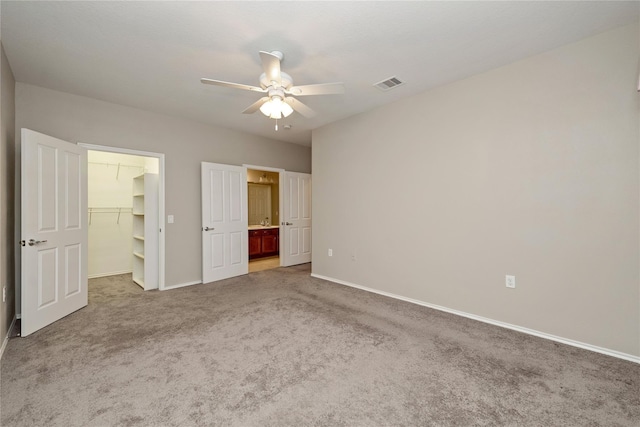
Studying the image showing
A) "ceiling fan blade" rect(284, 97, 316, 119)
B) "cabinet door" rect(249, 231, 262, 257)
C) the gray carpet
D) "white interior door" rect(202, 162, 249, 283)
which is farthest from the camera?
"cabinet door" rect(249, 231, 262, 257)

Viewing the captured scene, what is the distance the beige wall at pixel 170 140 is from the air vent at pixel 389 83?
284cm

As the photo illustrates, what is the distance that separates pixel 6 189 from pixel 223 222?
2521 mm

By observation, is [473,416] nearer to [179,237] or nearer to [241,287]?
[241,287]

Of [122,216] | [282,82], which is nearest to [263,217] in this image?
[122,216]

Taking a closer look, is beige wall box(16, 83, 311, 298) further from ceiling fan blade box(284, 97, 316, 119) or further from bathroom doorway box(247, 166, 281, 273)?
ceiling fan blade box(284, 97, 316, 119)

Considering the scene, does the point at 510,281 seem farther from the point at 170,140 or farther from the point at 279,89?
the point at 170,140

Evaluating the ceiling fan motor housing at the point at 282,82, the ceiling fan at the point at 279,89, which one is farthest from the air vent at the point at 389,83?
the ceiling fan motor housing at the point at 282,82

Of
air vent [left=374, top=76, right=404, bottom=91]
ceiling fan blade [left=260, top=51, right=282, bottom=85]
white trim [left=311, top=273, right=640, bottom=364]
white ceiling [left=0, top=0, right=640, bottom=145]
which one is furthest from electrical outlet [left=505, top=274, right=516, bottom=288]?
ceiling fan blade [left=260, top=51, right=282, bottom=85]

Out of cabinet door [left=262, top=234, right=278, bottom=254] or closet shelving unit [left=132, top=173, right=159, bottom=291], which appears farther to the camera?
cabinet door [left=262, top=234, right=278, bottom=254]

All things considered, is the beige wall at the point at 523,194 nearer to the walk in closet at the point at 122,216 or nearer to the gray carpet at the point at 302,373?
the gray carpet at the point at 302,373

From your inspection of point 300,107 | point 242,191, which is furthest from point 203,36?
point 242,191

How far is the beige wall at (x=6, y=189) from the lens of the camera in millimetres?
2438

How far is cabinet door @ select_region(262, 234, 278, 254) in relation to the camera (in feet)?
22.1

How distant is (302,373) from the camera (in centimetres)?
201
